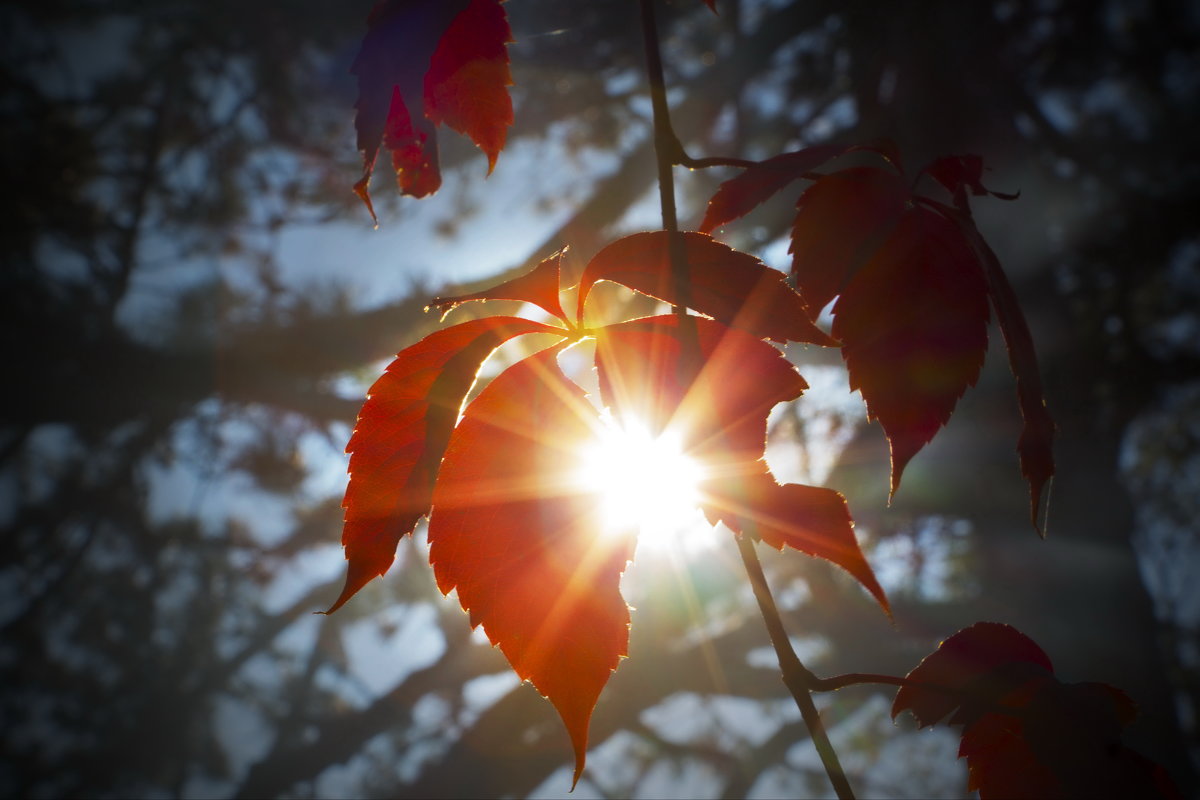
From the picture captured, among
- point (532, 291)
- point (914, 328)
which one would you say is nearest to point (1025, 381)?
point (914, 328)

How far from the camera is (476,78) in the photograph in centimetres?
26

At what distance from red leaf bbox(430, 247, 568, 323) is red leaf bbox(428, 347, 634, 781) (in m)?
0.03

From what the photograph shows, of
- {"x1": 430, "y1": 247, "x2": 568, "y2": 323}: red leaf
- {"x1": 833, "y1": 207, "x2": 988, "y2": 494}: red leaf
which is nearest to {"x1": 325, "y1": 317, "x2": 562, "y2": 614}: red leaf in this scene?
{"x1": 430, "y1": 247, "x2": 568, "y2": 323}: red leaf

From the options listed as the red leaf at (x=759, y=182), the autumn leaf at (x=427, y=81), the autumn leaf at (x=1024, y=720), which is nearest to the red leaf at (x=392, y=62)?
the autumn leaf at (x=427, y=81)

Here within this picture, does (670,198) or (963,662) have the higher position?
(670,198)

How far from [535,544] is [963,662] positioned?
177 mm

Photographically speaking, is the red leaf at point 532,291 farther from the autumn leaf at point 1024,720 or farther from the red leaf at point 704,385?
the autumn leaf at point 1024,720

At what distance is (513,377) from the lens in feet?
0.64

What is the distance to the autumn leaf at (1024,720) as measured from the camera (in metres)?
0.20

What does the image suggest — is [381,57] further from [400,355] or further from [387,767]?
[387,767]

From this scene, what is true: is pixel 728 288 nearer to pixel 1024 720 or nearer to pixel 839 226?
pixel 839 226

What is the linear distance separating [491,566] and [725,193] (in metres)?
0.15

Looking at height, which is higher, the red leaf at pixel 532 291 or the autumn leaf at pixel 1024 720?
the red leaf at pixel 532 291

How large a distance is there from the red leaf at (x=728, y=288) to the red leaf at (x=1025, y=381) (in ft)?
0.21
